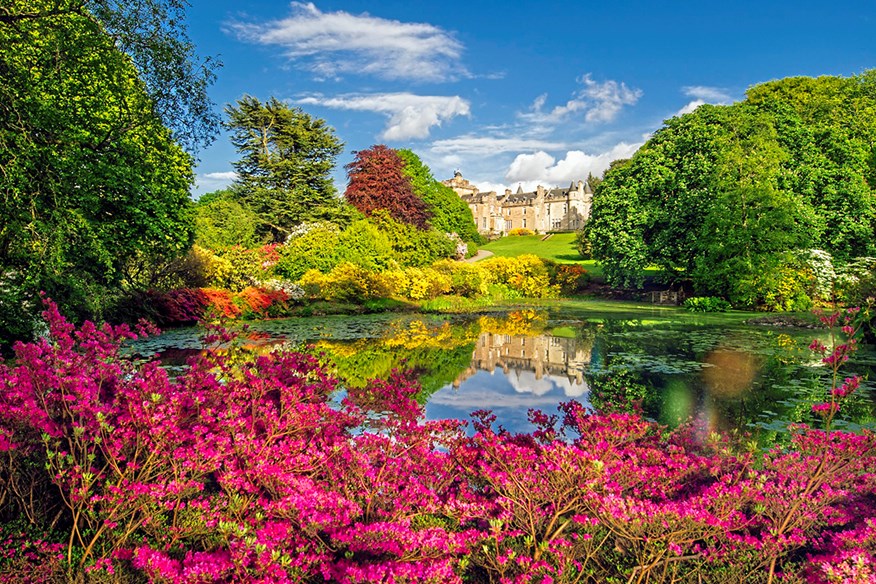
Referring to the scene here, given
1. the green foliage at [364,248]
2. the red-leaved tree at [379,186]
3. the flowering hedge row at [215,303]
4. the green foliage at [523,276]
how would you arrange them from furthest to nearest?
the red-leaved tree at [379,186]
the green foliage at [523,276]
the green foliage at [364,248]
the flowering hedge row at [215,303]

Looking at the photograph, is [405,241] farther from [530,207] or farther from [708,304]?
[530,207]

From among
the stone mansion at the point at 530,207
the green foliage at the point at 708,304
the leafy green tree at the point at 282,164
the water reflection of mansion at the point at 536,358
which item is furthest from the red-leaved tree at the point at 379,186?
the stone mansion at the point at 530,207

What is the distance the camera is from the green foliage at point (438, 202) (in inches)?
2108

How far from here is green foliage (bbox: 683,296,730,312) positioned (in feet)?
75.6

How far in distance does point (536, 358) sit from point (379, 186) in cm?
2840

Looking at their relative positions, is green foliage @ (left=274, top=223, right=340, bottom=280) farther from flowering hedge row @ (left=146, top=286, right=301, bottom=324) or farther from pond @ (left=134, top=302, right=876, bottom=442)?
pond @ (left=134, top=302, right=876, bottom=442)

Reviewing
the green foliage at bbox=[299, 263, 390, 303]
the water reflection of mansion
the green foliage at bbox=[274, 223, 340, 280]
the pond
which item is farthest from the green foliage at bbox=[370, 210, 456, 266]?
the water reflection of mansion

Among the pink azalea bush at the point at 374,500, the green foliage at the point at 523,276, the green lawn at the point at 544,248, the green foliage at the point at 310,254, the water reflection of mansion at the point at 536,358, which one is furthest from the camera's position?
the green lawn at the point at 544,248

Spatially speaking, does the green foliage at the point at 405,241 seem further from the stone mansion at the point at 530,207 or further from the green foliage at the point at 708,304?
the stone mansion at the point at 530,207

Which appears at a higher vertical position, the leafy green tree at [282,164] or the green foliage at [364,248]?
the leafy green tree at [282,164]

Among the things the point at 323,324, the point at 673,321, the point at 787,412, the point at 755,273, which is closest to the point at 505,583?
the point at 787,412

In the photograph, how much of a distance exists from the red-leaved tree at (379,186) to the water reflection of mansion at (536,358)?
2389 centimetres

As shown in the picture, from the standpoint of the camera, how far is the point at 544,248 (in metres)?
62.2

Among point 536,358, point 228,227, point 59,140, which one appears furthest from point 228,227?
point 536,358
